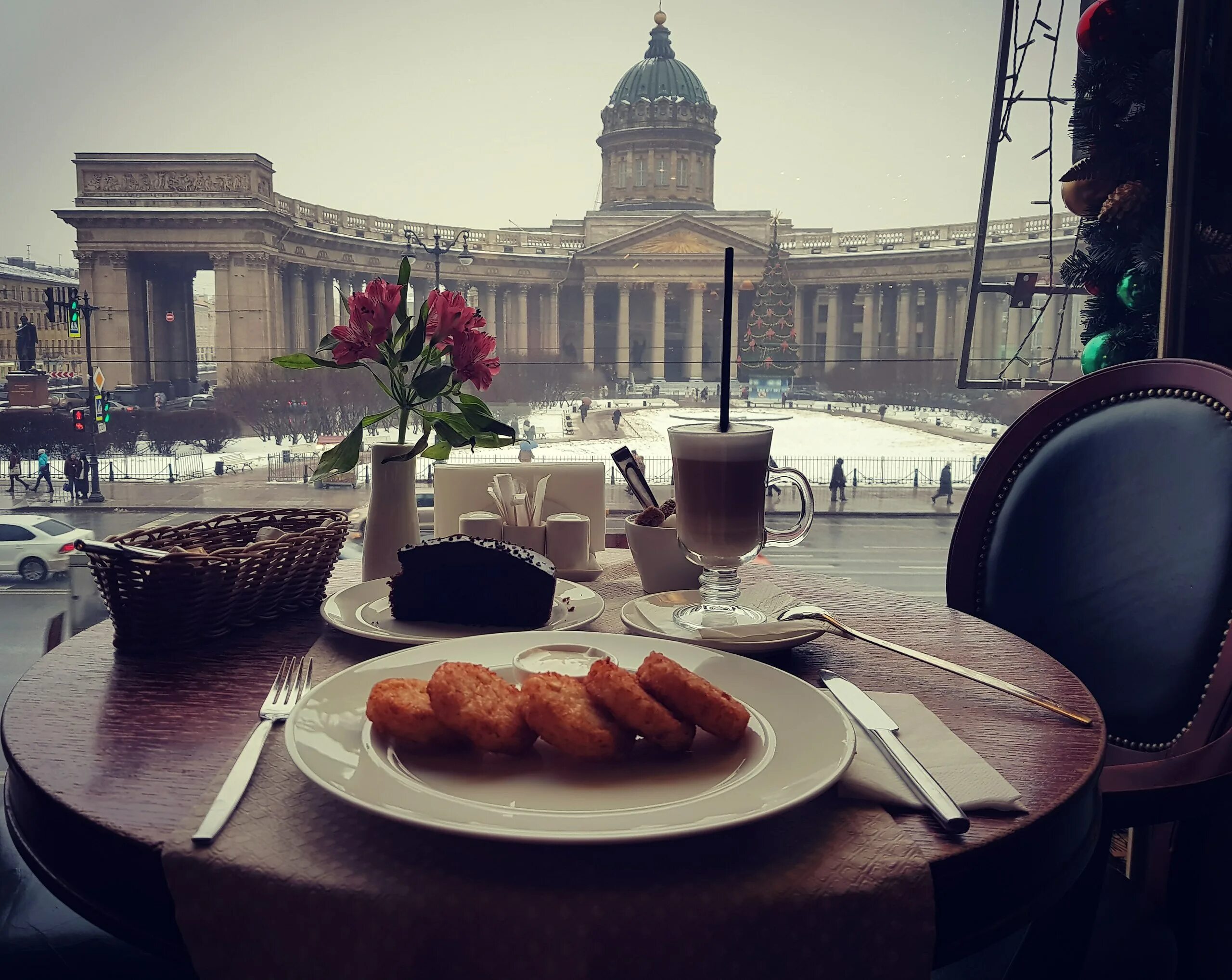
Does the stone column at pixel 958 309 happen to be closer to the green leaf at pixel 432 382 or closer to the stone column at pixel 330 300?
the stone column at pixel 330 300

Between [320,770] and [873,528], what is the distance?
3.28 m

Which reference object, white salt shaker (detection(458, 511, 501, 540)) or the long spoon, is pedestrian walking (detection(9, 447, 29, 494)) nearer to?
white salt shaker (detection(458, 511, 501, 540))

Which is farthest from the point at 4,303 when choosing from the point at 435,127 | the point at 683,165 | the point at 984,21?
the point at 683,165

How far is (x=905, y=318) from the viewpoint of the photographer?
15.5 ft

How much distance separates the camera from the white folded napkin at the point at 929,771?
1.74ft

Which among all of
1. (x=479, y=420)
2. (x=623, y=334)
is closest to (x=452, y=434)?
(x=479, y=420)

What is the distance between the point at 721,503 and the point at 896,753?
1.24 ft

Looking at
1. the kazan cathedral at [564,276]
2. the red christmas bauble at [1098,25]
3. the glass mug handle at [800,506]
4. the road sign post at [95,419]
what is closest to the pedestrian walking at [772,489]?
the glass mug handle at [800,506]

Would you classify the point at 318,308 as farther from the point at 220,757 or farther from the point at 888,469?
the point at 220,757

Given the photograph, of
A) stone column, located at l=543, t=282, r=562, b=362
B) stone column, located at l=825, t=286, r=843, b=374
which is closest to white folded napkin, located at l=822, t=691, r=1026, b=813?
stone column, located at l=825, t=286, r=843, b=374

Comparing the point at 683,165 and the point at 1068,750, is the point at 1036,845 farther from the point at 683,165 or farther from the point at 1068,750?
the point at 683,165

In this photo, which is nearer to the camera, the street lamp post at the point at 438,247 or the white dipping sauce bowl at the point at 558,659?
the white dipping sauce bowl at the point at 558,659

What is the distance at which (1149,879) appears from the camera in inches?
59.2

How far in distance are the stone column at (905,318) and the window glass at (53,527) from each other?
3.50 m
